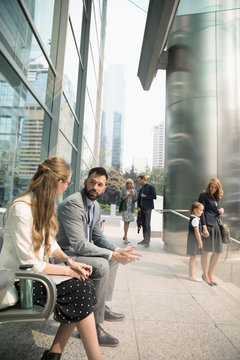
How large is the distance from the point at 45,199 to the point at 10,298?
631mm

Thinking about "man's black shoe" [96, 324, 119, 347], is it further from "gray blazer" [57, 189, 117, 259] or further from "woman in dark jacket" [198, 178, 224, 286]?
"woman in dark jacket" [198, 178, 224, 286]

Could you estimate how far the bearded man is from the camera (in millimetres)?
2168

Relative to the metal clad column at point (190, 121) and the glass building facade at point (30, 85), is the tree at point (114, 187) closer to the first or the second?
the glass building facade at point (30, 85)

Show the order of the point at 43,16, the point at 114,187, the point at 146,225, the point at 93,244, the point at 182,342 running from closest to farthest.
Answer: the point at 182,342, the point at 93,244, the point at 43,16, the point at 146,225, the point at 114,187

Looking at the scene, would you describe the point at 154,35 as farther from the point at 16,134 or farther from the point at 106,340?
the point at 106,340

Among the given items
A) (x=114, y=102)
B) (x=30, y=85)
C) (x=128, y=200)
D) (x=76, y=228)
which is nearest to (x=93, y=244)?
(x=76, y=228)

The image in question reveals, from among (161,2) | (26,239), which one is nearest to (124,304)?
(26,239)

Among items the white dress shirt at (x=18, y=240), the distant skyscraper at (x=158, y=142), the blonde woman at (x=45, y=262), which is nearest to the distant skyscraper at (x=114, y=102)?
the distant skyscraper at (x=158, y=142)

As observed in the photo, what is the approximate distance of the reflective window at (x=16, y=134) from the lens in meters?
3.51

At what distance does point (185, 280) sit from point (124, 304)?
5.28 ft

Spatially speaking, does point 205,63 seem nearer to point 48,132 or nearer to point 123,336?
point 48,132

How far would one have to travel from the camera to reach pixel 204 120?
6180 millimetres

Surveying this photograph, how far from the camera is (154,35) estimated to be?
6.29 m

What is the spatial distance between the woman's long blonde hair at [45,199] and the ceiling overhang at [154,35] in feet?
16.4
